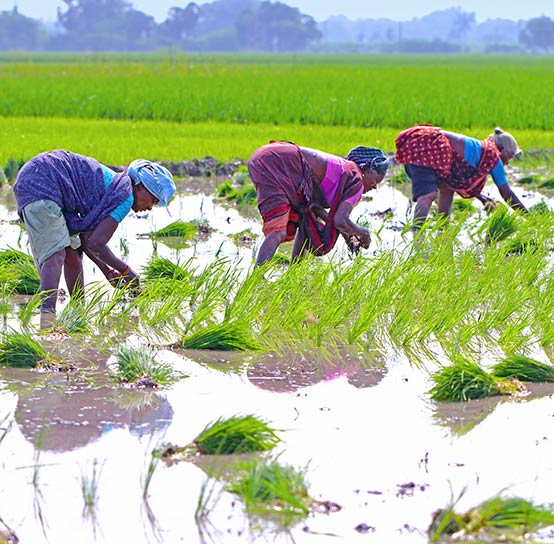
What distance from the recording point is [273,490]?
9.92 feet

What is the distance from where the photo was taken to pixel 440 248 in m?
6.43

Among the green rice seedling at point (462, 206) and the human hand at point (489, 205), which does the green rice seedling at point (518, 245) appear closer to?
the human hand at point (489, 205)

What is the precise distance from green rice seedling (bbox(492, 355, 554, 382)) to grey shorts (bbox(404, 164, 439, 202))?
3606 mm

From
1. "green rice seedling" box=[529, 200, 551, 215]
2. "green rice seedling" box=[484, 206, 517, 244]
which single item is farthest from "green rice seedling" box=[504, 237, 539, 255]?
"green rice seedling" box=[529, 200, 551, 215]

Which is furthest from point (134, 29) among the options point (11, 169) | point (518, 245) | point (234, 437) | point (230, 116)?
point (234, 437)

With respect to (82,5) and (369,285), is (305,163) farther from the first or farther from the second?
(82,5)

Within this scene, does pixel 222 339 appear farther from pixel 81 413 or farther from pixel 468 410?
pixel 468 410

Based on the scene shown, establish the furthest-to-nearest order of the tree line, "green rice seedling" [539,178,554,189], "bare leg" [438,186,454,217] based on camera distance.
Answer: the tree line, "green rice seedling" [539,178,554,189], "bare leg" [438,186,454,217]

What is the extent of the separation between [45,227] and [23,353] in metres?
1.02

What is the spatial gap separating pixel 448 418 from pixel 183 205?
5.75 m

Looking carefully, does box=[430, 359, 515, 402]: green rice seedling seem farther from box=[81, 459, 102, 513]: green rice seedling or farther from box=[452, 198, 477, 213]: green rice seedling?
box=[452, 198, 477, 213]: green rice seedling

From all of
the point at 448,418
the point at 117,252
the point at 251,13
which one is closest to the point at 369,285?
the point at 448,418

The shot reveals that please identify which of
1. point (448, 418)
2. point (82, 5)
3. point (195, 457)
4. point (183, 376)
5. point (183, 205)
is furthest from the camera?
point (82, 5)

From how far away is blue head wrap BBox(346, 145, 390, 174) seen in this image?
6176 millimetres
